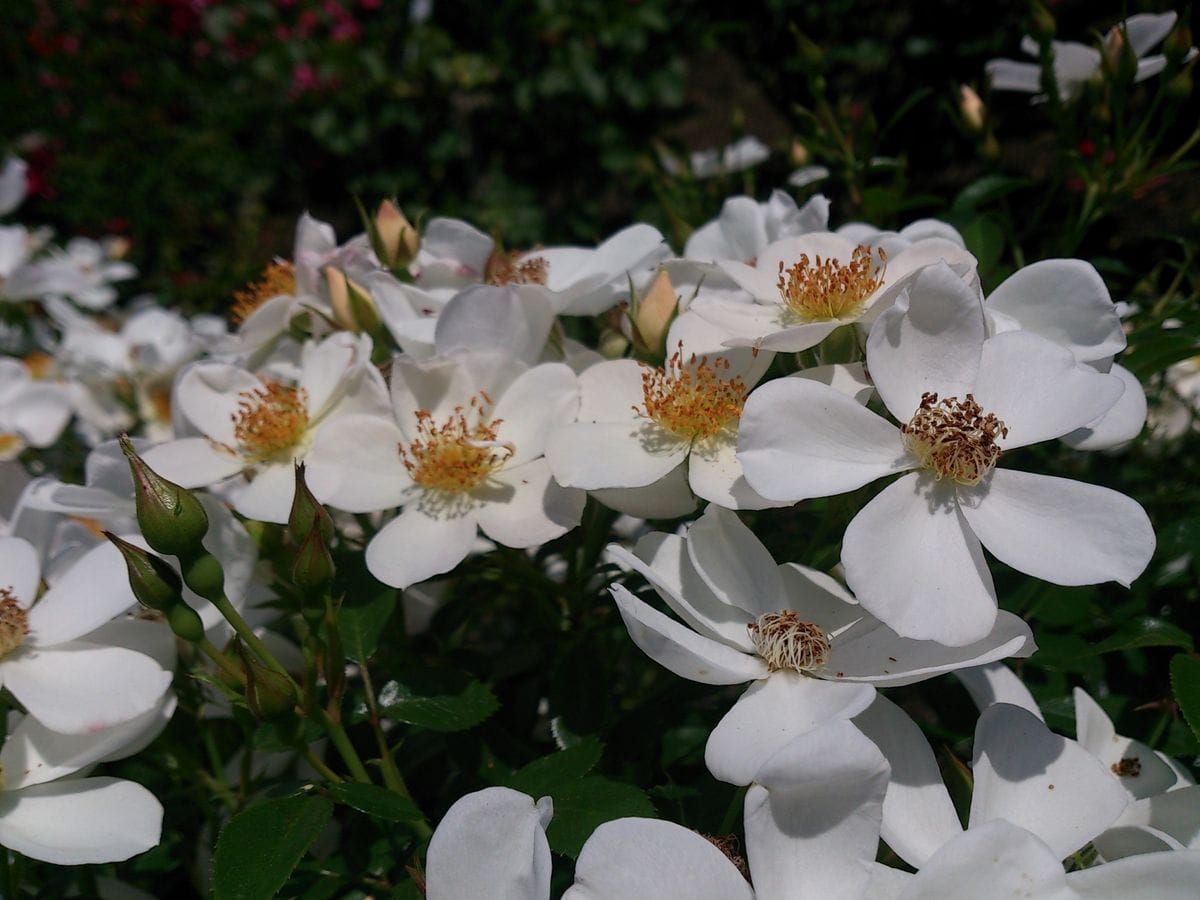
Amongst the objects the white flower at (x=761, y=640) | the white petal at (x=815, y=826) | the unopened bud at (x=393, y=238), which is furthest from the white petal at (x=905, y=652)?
the unopened bud at (x=393, y=238)

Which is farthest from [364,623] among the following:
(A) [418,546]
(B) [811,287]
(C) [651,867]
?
(B) [811,287]

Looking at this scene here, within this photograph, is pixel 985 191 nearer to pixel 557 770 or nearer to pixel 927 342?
pixel 927 342

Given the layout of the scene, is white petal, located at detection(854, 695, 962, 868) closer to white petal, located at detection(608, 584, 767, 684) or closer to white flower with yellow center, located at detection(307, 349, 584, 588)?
white petal, located at detection(608, 584, 767, 684)

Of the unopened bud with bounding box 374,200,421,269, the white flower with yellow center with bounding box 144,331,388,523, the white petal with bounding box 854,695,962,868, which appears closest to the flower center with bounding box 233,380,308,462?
the white flower with yellow center with bounding box 144,331,388,523

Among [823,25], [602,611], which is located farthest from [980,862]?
[823,25]

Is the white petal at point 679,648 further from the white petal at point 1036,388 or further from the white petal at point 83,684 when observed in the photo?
the white petal at point 83,684

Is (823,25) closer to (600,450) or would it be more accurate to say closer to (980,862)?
(600,450)
